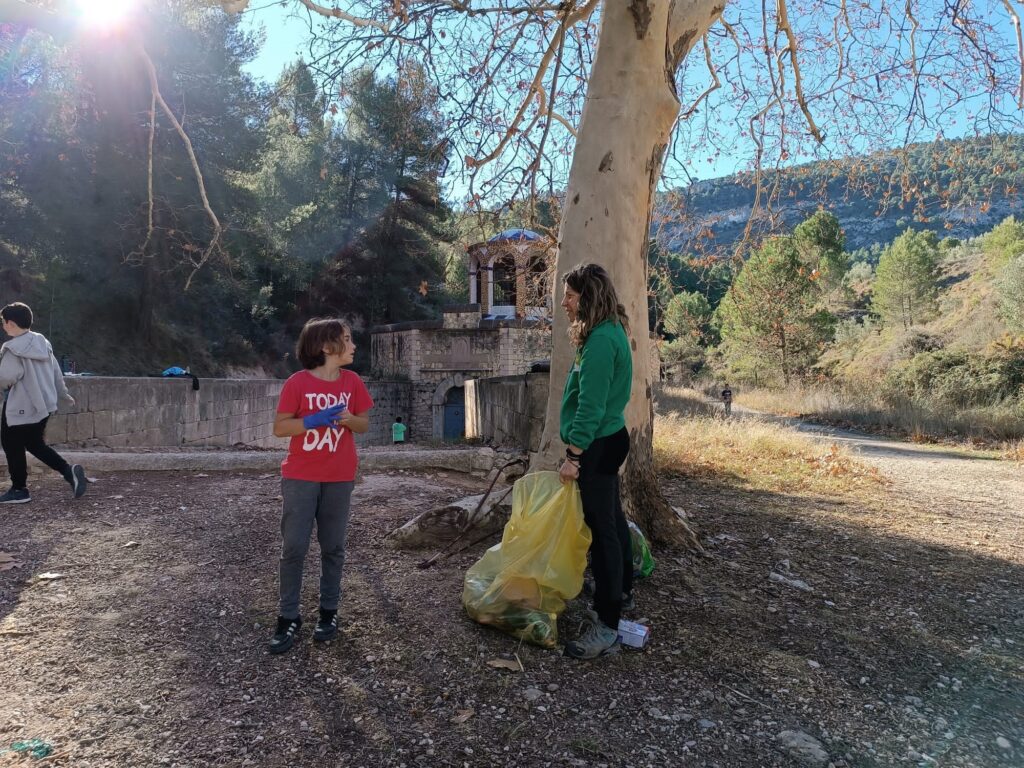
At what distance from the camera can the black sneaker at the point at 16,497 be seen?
17.3 ft

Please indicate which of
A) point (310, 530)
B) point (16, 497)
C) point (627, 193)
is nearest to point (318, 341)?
point (310, 530)

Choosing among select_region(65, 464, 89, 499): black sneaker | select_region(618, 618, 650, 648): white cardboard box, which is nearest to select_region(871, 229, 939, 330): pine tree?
select_region(618, 618, 650, 648): white cardboard box

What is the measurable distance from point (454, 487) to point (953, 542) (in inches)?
169

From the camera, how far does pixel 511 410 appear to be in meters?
8.20

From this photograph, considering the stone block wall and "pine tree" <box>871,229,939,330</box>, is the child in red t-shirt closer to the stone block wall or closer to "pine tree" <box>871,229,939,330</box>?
the stone block wall

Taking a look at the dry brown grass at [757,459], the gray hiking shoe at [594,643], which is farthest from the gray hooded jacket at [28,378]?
the dry brown grass at [757,459]

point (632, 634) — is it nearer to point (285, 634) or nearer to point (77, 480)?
point (285, 634)

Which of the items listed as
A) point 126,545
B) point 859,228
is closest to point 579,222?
point 126,545

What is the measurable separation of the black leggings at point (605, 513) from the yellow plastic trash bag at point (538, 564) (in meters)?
0.06

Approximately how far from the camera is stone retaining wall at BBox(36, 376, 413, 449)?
789 cm

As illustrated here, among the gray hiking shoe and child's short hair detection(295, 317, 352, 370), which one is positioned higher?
child's short hair detection(295, 317, 352, 370)

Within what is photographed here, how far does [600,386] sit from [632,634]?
117cm

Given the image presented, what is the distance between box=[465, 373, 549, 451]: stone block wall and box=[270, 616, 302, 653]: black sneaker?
2.29 metres

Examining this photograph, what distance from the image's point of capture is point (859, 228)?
9769 cm
